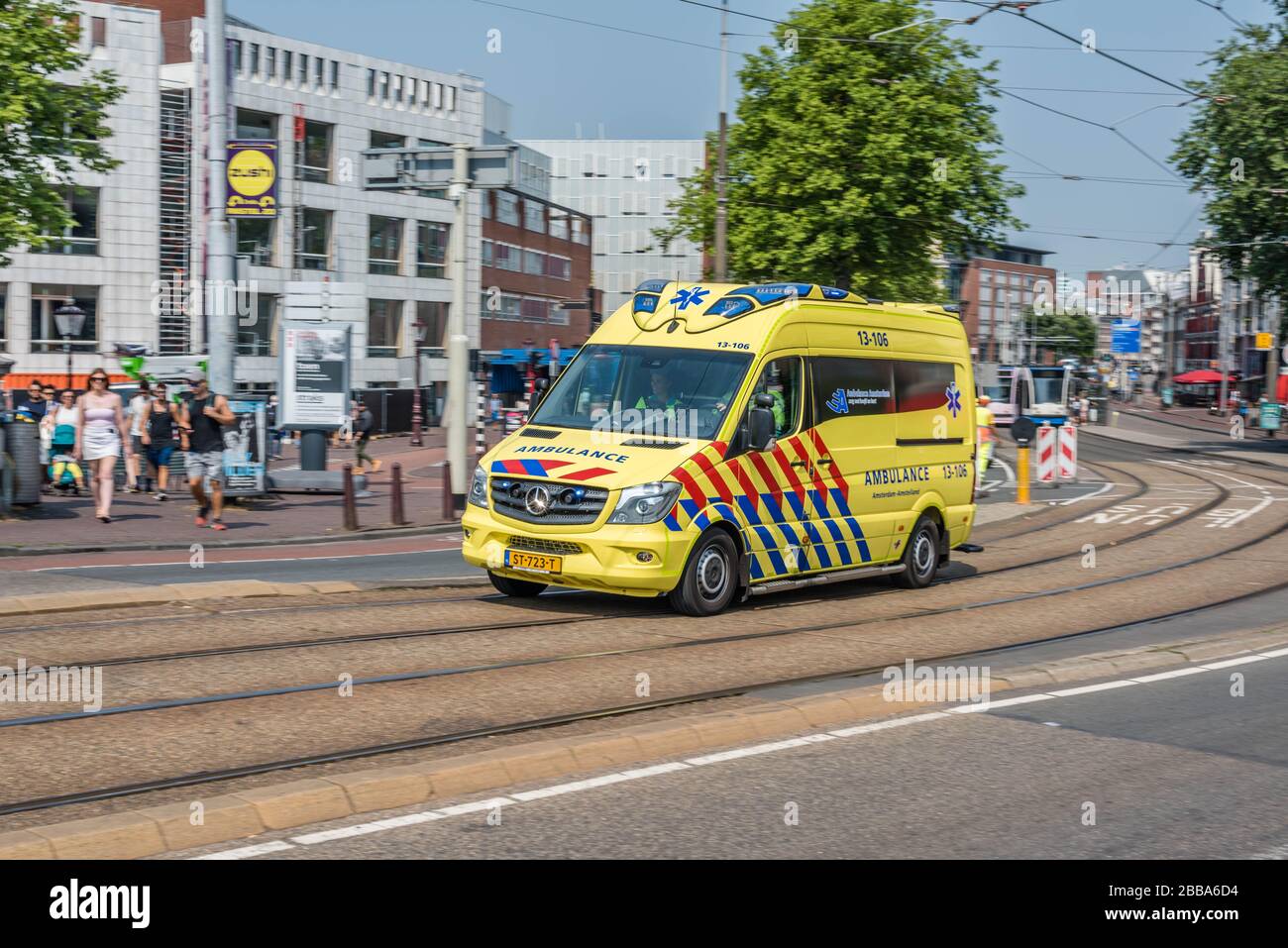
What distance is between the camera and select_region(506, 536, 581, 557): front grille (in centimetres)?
1164

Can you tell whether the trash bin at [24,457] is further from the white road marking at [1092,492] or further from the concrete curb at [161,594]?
the white road marking at [1092,492]

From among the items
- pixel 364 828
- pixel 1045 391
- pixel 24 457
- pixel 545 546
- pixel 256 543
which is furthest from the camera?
pixel 1045 391

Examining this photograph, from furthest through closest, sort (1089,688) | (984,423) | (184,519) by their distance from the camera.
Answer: (984,423), (184,519), (1089,688)

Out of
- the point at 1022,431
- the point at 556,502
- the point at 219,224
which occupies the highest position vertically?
the point at 219,224

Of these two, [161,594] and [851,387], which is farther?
[851,387]

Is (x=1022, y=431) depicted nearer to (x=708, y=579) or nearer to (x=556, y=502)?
(x=708, y=579)

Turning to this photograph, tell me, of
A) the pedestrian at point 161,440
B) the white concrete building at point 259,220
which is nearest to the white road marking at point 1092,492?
the pedestrian at point 161,440

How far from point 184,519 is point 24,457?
232cm

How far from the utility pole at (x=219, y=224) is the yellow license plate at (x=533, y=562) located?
1164 cm

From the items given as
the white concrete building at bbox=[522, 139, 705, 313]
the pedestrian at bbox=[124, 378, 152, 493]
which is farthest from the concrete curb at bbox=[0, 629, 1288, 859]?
the white concrete building at bbox=[522, 139, 705, 313]

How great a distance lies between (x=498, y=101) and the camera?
303 feet

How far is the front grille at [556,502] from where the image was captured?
11547mm

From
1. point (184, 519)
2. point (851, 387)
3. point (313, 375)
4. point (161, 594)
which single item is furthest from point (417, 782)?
point (313, 375)

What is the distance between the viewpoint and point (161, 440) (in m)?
24.5
